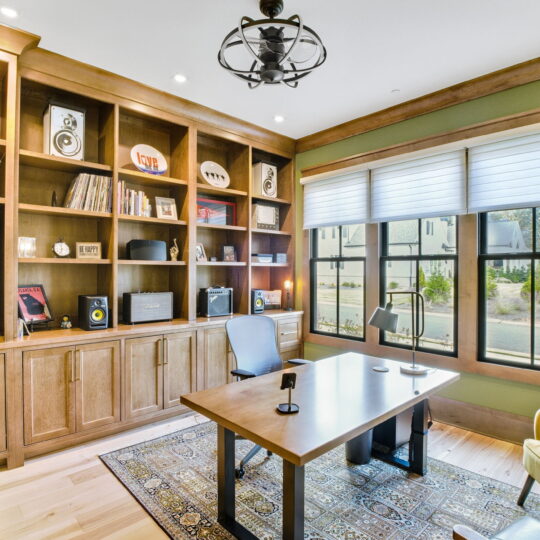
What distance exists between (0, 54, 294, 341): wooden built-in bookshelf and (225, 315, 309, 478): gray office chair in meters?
0.90

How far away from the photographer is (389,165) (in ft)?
11.7

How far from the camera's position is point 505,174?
285cm

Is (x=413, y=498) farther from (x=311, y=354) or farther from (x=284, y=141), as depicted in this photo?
(x=284, y=141)

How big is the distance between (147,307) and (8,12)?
2.23 metres

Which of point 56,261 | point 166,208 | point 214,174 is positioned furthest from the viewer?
point 214,174

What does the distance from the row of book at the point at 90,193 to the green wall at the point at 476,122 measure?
2493 mm

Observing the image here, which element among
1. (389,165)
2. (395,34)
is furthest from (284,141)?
(395,34)

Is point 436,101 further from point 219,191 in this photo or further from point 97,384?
point 97,384

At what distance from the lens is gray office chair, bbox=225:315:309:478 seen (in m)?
2.65

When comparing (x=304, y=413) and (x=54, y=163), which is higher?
(x=54, y=163)

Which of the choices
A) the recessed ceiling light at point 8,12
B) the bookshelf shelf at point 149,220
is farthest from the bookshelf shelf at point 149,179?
the recessed ceiling light at point 8,12

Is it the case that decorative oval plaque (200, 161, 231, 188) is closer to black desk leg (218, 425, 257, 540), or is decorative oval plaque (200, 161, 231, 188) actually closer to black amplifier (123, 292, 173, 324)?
black amplifier (123, 292, 173, 324)

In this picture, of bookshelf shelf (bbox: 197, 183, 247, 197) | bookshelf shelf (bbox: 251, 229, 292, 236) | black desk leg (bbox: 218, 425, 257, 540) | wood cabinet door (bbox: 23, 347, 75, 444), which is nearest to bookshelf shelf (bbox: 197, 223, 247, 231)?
bookshelf shelf (bbox: 251, 229, 292, 236)

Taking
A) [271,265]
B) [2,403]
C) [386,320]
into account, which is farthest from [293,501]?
[271,265]
